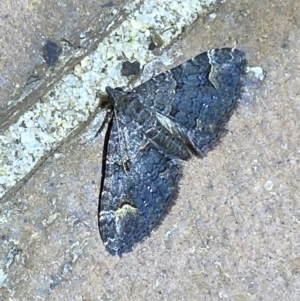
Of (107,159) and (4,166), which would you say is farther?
(107,159)

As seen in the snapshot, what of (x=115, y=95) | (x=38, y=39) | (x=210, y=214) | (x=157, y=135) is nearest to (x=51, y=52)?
(x=38, y=39)

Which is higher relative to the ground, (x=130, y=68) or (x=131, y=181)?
(x=130, y=68)

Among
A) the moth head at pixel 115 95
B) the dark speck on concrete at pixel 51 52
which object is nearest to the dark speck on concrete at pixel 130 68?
the moth head at pixel 115 95

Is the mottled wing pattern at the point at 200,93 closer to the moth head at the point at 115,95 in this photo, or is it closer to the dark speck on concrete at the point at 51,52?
the moth head at the point at 115,95

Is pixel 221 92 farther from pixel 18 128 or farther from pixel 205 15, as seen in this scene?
pixel 18 128

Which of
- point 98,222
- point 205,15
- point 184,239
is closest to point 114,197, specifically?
point 98,222

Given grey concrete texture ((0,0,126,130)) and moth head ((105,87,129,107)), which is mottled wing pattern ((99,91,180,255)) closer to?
moth head ((105,87,129,107))

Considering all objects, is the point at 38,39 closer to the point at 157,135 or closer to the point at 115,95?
the point at 115,95

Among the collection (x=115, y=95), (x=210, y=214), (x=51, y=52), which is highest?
(x=51, y=52)
